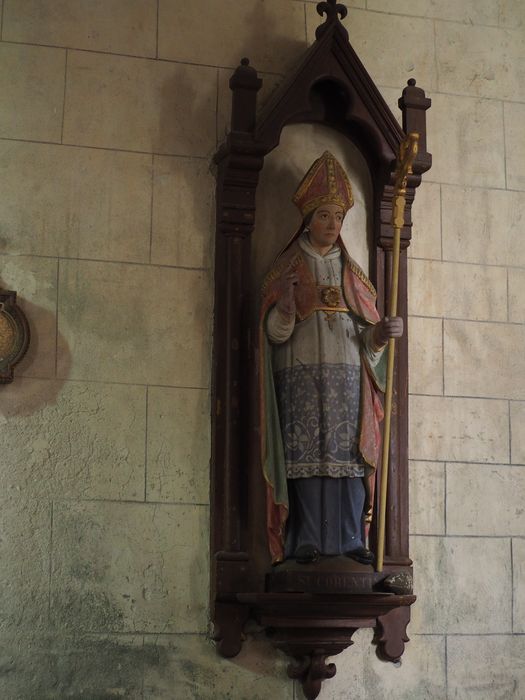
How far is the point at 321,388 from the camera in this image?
5504mm

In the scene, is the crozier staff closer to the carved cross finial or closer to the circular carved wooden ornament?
the carved cross finial

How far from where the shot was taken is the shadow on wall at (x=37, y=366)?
5527mm

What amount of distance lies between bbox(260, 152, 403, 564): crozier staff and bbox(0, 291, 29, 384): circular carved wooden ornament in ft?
3.22

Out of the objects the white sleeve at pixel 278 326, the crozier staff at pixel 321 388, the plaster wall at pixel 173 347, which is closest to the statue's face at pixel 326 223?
the crozier staff at pixel 321 388

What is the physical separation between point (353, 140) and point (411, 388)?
45.8 inches

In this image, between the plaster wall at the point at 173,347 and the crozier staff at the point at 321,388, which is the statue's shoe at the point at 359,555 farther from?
the plaster wall at the point at 173,347

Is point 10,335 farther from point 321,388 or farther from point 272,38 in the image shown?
point 272,38

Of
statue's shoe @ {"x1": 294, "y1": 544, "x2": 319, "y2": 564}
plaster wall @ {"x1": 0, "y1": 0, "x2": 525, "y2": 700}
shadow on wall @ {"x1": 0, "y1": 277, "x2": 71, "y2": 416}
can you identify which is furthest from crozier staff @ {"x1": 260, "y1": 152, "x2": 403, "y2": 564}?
shadow on wall @ {"x1": 0, "y1": 277, "x2": 71, "y2": 416}

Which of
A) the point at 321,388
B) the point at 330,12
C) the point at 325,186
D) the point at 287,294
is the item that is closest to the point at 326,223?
the point at 325,186

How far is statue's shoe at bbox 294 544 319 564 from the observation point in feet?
17.6

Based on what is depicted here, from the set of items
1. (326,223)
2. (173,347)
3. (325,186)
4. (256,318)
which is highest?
(325,186)

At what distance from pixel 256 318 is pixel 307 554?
1.06 m

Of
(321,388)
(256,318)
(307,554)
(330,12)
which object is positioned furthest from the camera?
(330,12)

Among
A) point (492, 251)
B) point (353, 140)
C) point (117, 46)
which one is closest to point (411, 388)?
point (492, 251)
